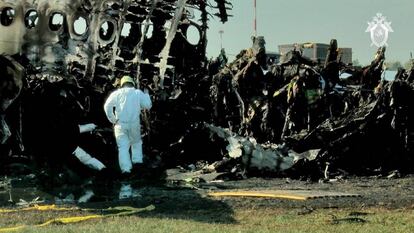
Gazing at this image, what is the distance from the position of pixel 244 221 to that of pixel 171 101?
7.06 m

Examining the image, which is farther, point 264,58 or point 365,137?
point 264,58

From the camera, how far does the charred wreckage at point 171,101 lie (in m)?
13.2

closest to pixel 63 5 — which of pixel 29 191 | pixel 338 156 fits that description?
pixel 29 191

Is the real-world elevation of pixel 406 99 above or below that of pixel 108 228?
above

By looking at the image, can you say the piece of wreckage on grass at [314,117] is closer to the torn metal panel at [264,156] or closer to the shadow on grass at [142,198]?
the torn metal panel at [264,156]

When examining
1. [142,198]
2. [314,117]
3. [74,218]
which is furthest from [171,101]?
[74,218]

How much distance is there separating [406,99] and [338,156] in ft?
6.11

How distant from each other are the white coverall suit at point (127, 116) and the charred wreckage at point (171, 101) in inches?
24.1

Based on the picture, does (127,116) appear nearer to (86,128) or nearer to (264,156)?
(86,128)

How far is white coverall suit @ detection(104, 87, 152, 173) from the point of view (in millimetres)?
12773

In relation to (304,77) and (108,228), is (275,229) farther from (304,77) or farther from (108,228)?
(304,77)

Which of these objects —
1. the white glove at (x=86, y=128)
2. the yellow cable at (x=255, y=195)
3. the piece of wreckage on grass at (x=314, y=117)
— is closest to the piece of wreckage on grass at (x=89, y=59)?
the white glove at (x=86, y=128)

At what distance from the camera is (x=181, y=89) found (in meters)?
14.9

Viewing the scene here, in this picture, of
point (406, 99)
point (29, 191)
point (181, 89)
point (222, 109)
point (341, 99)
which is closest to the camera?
point (29, 191)
